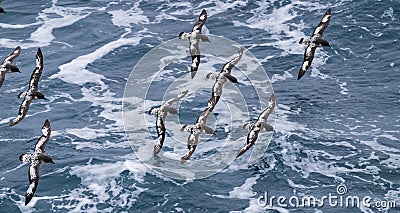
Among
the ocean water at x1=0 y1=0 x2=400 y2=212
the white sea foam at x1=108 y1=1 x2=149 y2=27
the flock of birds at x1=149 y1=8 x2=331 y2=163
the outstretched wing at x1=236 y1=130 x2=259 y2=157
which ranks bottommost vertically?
the ocean water at x1=0 y1=0 x2=400 y2=212

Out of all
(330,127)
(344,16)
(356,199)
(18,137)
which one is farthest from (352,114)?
(18,137)

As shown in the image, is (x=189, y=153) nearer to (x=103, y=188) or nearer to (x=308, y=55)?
(x=103, y=188)

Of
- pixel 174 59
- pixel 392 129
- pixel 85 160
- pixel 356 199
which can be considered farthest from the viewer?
pixel 174 59

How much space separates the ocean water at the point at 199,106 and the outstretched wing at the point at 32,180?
0.58 metres

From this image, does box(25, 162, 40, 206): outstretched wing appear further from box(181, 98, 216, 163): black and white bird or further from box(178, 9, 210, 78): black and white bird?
box(178, 9, 210, 78): black and white bird

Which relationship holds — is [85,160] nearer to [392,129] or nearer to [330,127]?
[330,127]

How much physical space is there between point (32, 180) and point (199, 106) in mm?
18978

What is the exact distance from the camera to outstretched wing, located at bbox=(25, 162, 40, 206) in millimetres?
54844

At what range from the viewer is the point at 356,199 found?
55656 millimetres

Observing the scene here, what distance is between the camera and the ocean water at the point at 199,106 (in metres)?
56.8

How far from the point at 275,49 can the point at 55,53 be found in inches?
829

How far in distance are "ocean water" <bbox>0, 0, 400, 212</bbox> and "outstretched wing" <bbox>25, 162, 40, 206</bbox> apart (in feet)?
1.91

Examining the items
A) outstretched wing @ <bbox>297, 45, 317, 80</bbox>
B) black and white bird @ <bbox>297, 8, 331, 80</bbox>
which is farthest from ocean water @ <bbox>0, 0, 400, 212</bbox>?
black and white bird @ <bbox>297, 8, 331, 80</bbox>

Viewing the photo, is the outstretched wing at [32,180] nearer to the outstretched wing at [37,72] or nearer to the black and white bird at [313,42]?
the outstretched wing at [37,72]
